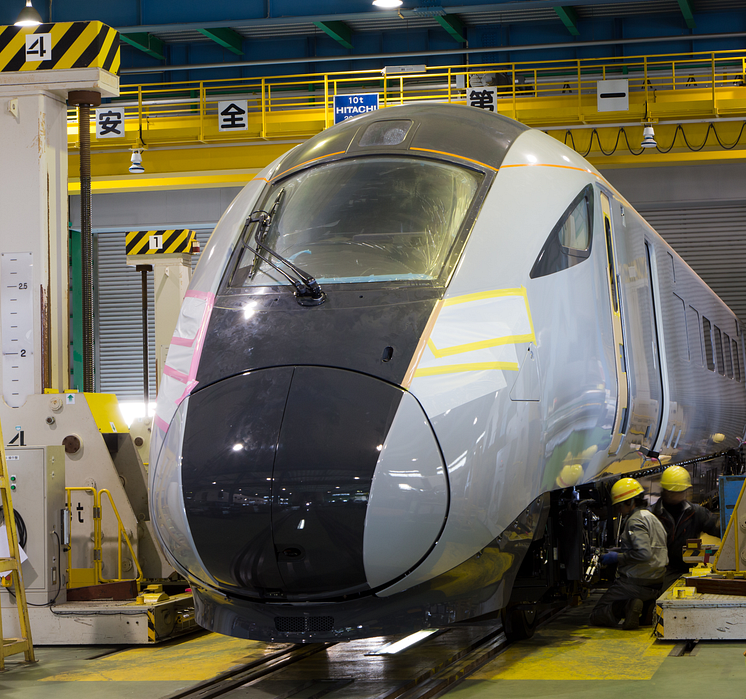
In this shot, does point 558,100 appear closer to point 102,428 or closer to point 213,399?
point 102,428

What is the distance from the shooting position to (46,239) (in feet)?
26.5

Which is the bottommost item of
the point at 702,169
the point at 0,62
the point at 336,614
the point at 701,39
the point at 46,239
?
the point at 336,614

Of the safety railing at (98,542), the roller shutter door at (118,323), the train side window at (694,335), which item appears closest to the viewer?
the safety railing at (98,542)

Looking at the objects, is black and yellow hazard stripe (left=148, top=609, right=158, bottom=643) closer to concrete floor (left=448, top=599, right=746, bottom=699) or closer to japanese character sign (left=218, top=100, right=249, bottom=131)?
concrete floor (left=448, top=599, right=746, bottom=699)

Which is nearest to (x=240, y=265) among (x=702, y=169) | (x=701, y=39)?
(x=702, y=169)

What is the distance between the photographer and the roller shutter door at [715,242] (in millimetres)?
19562

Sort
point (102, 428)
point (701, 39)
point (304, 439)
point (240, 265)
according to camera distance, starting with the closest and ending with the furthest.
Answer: point (304, 439) → point (240, 265) → point (102, 428) → point (701, 39)

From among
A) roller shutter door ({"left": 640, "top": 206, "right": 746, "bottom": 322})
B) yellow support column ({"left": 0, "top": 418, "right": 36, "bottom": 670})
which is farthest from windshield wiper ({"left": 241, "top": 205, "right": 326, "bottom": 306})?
roller shutter door ({"left": 640, "top": 206, "right": 746, "bottom": 322})

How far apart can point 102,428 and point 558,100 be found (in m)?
11.7

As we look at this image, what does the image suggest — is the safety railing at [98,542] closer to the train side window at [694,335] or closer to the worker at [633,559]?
the worker at [633,559]

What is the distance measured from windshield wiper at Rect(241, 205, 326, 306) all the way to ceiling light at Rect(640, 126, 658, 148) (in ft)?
37.3

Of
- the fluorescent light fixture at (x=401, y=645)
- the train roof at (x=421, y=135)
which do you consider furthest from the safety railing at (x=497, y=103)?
the fluorescent light fixture at (x=401, y=645)

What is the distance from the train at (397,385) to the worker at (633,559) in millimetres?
818

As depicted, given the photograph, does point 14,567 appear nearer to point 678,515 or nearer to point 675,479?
point 675,479
